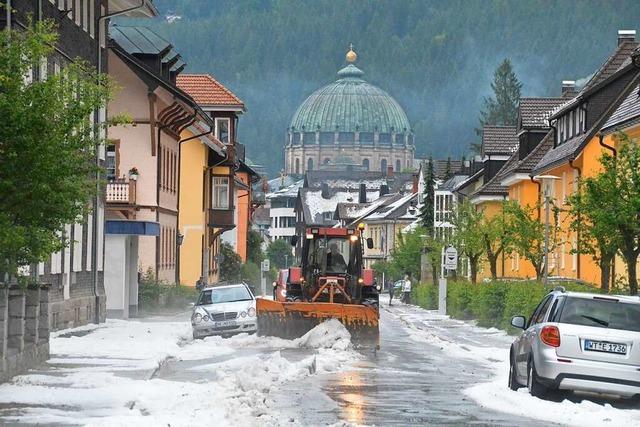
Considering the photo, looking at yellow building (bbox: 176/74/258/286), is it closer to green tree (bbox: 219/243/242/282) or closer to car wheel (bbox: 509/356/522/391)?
green tree (bbox: 219/243/242/282)

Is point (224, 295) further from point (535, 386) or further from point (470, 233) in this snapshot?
point (470, 233)

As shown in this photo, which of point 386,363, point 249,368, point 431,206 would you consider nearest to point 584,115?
point 386,363

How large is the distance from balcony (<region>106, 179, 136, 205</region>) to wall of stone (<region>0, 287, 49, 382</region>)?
97.3 ft

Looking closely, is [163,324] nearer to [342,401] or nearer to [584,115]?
[584,115]

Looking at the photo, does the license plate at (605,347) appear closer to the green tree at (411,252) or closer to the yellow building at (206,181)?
the yellow building at (206,181)

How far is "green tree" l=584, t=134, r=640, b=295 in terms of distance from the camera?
3039 centimetres

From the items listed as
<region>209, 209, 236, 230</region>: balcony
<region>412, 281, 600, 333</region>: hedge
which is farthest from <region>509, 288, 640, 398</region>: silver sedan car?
<region>209, 209, 236, 230</region>: balcony

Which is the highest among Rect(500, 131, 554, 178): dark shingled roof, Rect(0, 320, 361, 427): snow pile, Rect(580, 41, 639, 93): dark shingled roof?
Rect(580, 41, 639, 93): dark shingled roof

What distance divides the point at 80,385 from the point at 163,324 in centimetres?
2341

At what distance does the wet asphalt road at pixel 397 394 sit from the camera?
738 inches

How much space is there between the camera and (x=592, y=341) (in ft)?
66.9

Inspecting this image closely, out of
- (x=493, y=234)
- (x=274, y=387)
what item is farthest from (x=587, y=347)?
(x=493, y=234)

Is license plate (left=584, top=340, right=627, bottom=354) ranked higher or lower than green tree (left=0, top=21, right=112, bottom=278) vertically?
lower

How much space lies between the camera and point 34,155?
67.5ft
